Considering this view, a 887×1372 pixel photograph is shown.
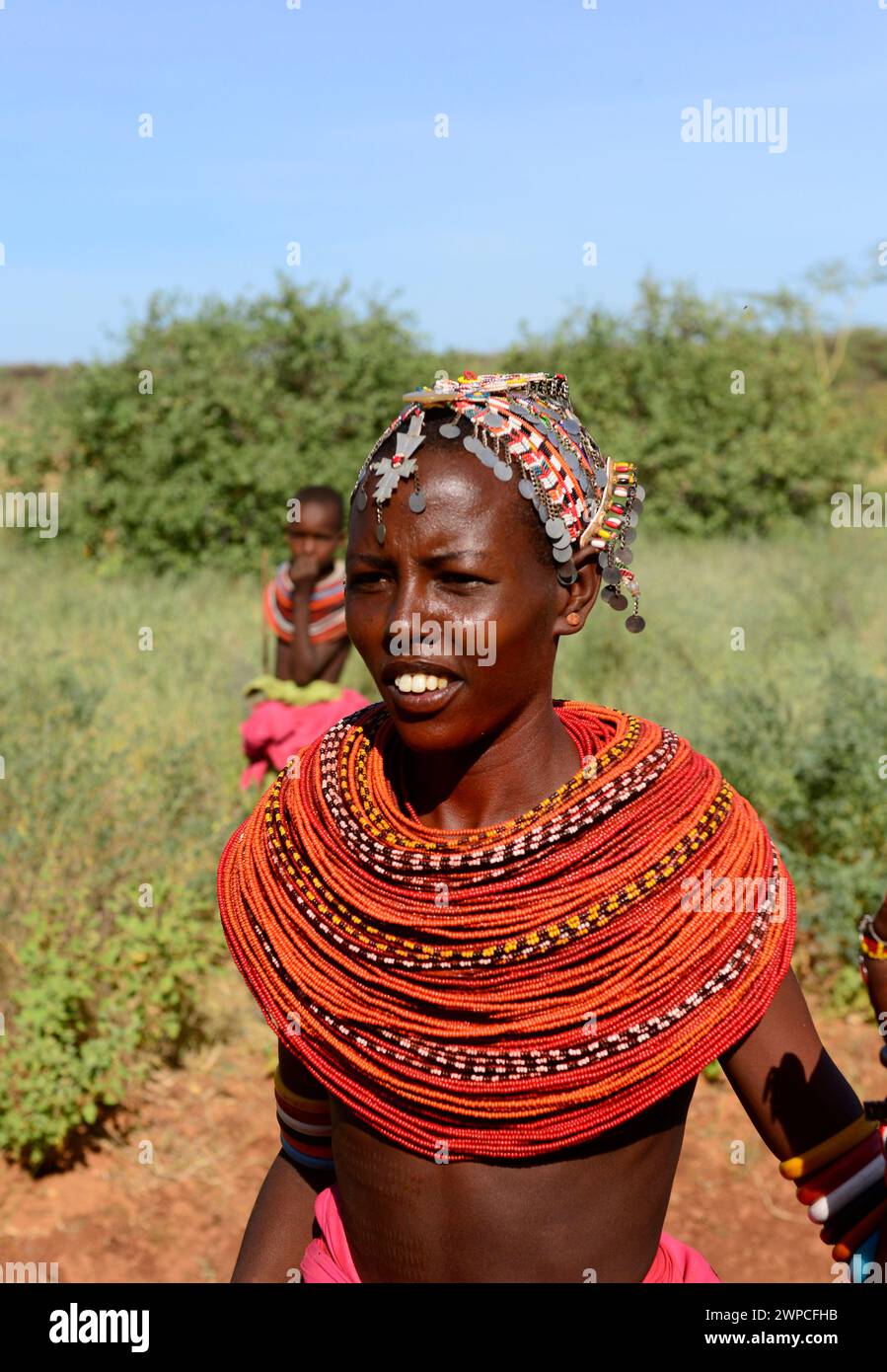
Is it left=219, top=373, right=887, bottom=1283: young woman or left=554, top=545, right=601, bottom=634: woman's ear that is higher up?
left=554, top=545, right=601, bottom=634: woman's ear

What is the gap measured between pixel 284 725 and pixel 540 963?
4.73m

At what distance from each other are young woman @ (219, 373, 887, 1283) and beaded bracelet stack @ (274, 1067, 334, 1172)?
12 cm

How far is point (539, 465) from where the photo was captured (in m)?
1.59

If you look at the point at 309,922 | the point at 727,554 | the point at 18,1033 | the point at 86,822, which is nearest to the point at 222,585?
the point at 727,554

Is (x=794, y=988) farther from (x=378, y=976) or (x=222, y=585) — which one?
(x=222, y=585)

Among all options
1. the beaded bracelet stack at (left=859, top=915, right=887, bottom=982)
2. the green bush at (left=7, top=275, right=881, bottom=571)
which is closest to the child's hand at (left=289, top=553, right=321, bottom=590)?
the beaded bracelet stack at (left=859, top=915, right=887, bottom=982)

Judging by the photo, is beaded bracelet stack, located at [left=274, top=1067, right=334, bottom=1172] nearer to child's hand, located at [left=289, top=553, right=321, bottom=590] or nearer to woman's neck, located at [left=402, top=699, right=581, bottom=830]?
woman's neck, located at [left=402, top=699, right=581, bottom=830]

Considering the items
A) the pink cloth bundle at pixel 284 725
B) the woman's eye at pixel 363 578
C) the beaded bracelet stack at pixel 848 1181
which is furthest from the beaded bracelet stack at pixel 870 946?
the pink cloth bundle at pixel 284 725

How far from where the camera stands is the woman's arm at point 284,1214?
1.82m

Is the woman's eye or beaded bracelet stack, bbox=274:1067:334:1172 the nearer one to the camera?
the woman's eye

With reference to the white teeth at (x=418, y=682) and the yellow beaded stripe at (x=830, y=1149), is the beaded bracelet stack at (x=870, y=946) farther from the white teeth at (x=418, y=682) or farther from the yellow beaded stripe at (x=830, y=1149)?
the white teeth at (x=418, y=682)

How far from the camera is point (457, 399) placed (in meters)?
1.62

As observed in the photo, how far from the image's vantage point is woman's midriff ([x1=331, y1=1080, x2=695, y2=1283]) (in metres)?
1.57
